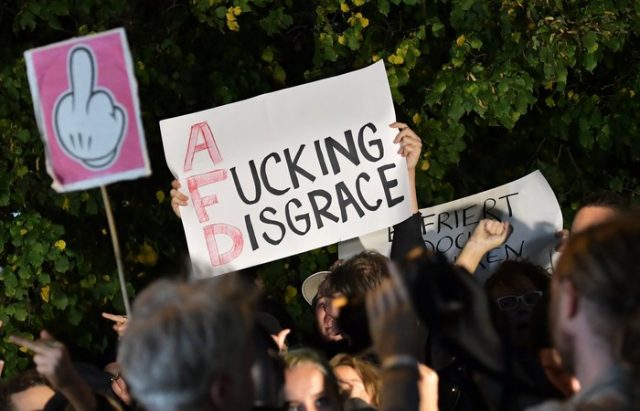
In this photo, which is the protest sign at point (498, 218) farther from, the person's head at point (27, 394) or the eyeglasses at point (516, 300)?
the person's head at point (27, 394)

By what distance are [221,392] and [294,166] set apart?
284cm

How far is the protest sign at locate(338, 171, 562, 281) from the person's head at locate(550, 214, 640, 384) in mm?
3186

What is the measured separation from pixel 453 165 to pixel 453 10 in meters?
0.85

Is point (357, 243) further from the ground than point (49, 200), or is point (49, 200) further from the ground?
point (49, 200)

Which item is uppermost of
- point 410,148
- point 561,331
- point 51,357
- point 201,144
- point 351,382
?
point 201,144

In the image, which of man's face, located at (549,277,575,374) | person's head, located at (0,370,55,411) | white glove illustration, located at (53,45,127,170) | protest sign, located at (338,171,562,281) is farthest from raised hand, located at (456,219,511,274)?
man's face, located at (549,277,575,374)

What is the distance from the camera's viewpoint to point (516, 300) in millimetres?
3840

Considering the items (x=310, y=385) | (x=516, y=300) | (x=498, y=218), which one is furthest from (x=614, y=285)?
(x=498, y=218)

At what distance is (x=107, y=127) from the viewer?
133 inches

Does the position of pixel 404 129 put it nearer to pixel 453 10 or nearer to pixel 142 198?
pixel 453 10

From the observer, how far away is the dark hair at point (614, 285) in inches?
91.4

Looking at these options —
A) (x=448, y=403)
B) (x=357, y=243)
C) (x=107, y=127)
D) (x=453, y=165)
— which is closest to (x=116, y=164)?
(x=107, y=127)

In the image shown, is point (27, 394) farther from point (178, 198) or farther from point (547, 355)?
point (547, 355)


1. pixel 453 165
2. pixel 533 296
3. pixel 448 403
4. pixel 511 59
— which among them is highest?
pixel 511 59
